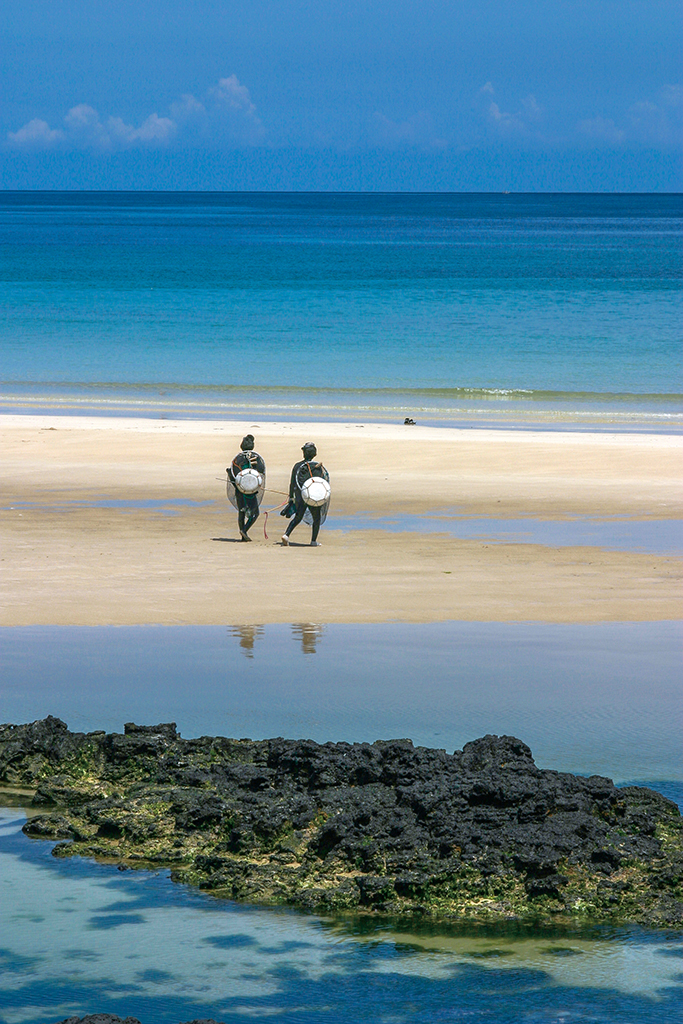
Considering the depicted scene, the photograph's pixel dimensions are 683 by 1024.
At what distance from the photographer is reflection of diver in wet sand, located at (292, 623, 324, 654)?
11.5 metres

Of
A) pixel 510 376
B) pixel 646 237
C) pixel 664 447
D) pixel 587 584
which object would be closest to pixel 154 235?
pixel 646 237

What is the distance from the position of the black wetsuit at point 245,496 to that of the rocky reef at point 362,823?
24.8 ft

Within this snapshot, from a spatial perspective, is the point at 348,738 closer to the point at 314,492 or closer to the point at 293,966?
the point at 293,966

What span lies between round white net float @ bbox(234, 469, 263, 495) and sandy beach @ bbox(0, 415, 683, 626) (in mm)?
661

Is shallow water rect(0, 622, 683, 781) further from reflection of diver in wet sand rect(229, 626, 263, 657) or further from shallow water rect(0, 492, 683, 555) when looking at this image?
shallow water rect(0, 492, 683, 555)

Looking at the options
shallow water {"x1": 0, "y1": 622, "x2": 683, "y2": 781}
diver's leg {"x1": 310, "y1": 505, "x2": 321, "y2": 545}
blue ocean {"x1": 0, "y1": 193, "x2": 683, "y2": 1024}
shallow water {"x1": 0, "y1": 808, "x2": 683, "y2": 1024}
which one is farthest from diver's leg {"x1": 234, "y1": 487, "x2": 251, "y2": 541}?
shallow water {"x1": 0, "y1": 808, "x2": 683, "y2": 1024}

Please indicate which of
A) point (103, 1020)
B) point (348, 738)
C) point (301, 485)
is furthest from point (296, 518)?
point (103, 1020)

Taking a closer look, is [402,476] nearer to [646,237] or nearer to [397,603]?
[397,603]

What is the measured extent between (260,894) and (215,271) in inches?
3225

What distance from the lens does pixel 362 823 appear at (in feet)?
24.4

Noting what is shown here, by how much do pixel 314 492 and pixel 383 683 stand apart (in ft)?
17.9

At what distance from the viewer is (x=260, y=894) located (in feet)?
22.7

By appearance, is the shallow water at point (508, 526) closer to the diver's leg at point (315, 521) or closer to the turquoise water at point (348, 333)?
the diver's leg at point (315, 521)

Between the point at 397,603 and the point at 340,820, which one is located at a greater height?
the point at 397,603
